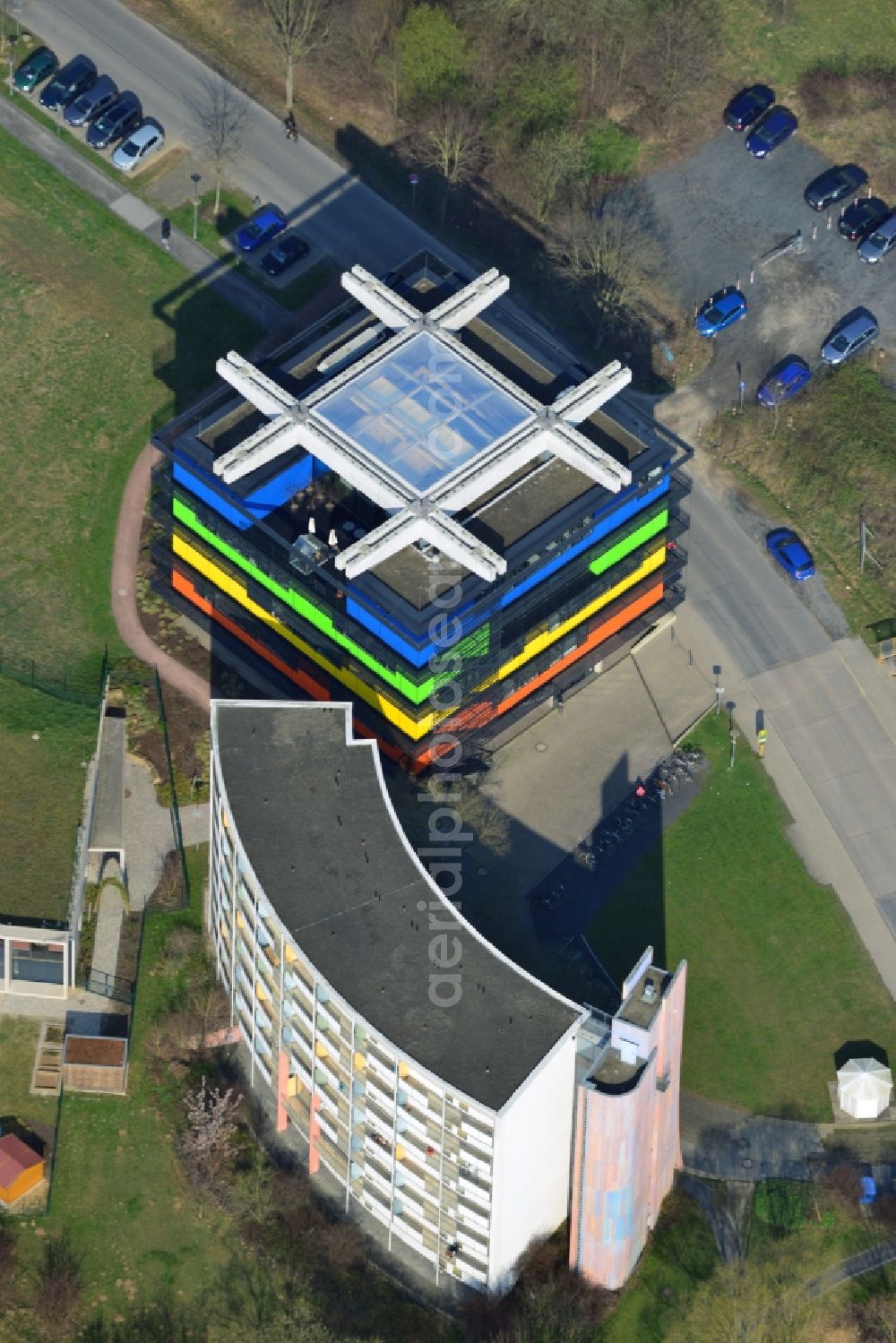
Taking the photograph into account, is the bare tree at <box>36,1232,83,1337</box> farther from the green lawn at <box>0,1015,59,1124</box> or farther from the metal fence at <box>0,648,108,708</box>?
the metal fence at <box>0,648,108,708</box>

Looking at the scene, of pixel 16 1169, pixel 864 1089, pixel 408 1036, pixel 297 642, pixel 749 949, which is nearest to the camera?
pixel 408 1036

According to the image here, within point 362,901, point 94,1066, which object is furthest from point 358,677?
point 94,1066

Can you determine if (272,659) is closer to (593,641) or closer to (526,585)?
(526,585)

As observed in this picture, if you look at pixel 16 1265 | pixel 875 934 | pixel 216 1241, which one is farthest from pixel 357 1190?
pixel 875 934

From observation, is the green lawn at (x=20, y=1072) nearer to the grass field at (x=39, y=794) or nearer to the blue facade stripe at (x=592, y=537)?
the grass field at (x=39, y=794)

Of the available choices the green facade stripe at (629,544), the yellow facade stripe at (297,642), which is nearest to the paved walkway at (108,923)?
the yellow facade stripe at (297,642)

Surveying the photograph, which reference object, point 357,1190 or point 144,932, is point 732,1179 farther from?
point 144,932
